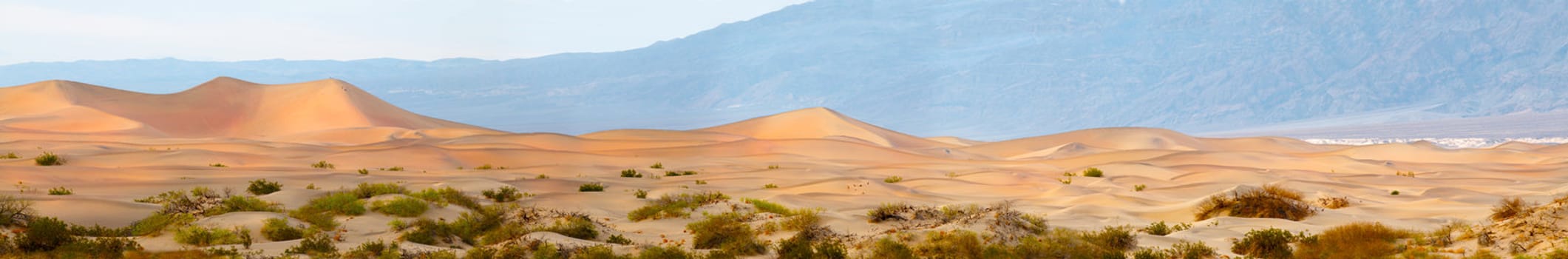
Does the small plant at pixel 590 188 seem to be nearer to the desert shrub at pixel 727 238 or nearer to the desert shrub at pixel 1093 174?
the desert shrub at pixel 727 238

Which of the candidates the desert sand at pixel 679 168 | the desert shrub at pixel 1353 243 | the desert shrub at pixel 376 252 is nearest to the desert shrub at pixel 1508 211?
the desert sand at pixel 679 168

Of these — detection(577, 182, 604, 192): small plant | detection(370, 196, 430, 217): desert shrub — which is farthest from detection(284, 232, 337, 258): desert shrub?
detection(577, 182, 604, 192): small plant

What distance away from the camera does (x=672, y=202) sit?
2114cm

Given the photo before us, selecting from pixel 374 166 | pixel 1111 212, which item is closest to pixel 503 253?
pixel 1111 212

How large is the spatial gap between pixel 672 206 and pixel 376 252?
23.4 ft

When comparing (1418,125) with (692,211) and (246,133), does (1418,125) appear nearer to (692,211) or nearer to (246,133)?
(246,133)

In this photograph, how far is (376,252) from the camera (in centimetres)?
1375

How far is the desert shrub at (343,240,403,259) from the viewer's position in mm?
13216

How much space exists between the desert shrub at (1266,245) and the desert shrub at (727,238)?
5846 millimetres

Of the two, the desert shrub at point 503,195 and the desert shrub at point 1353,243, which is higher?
the desert shrub at point 503,195

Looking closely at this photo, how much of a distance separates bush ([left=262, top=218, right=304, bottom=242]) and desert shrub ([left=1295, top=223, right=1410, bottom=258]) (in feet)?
41.9

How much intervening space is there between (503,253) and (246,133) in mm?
78560

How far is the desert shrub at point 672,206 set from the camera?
19547 millimetres

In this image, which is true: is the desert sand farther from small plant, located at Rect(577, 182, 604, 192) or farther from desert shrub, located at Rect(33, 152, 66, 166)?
small plant, located at Rect(577, 182, 604, 192)
